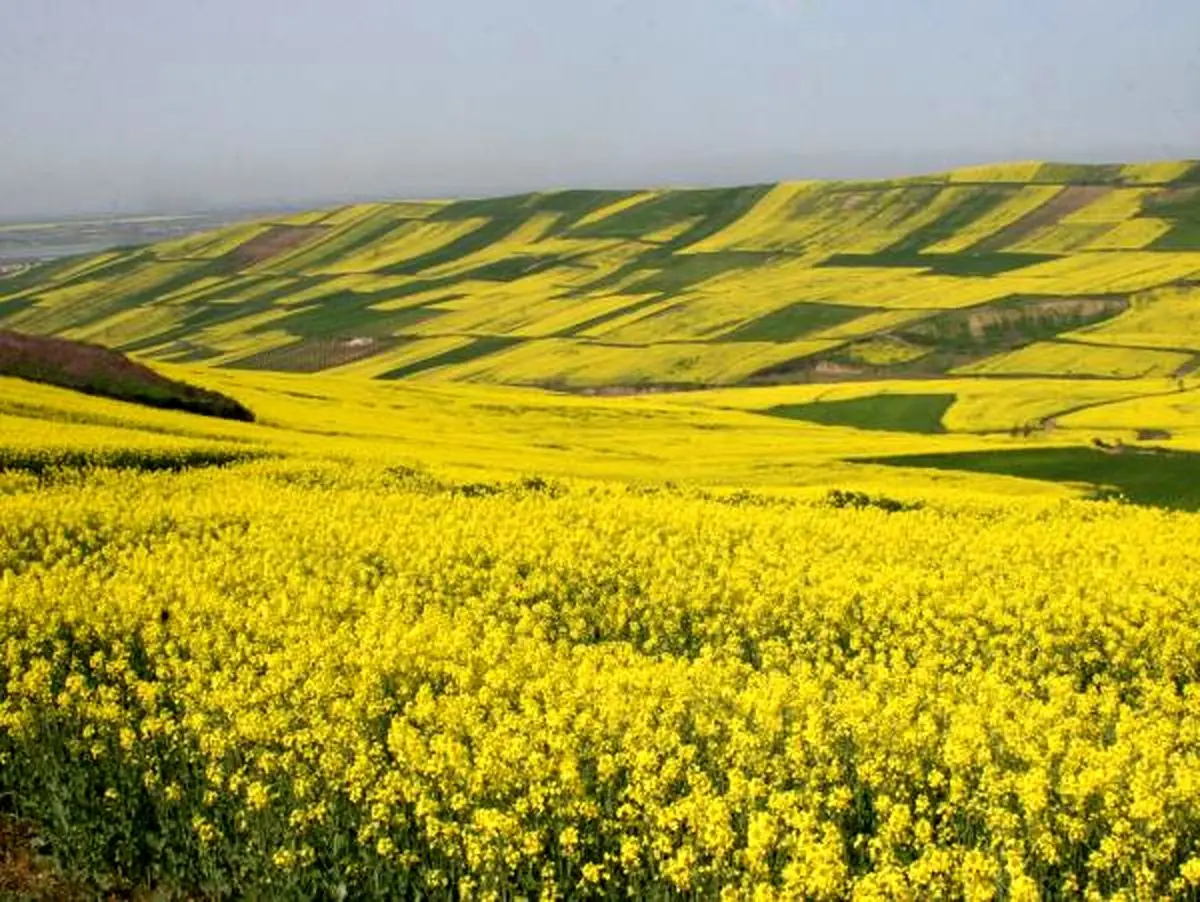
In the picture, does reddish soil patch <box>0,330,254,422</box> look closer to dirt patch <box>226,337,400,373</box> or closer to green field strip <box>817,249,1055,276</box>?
dirt patch <box>226,337,400,373</box>

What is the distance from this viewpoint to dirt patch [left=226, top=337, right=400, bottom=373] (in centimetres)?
12162

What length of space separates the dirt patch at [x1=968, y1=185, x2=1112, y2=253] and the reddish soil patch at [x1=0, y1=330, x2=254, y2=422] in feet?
361

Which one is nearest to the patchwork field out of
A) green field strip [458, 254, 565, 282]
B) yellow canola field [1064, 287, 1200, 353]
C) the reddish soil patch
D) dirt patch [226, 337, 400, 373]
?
the reddish soil patch

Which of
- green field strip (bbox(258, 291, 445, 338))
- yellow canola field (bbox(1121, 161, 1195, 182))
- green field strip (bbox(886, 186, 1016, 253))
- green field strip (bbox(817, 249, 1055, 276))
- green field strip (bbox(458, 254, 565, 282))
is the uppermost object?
yellow canola field (bbox(1121, 161, 1195, 182))

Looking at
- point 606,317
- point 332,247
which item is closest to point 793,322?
point 606,317

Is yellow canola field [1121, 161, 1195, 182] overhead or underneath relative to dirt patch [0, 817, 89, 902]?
overhead

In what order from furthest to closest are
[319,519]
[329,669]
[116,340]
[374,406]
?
[116,340] < [374,406] < [319,519] < [329,669]

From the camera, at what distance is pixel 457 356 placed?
114125 mm

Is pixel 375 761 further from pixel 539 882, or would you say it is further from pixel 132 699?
pixel 132 699

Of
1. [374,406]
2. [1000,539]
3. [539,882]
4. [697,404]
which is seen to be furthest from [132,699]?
[697,404]

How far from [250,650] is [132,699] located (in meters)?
1.36

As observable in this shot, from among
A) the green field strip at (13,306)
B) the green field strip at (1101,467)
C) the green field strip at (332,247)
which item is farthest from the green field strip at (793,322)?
the green field strip at (13,306)

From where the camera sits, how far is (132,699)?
13.9 m

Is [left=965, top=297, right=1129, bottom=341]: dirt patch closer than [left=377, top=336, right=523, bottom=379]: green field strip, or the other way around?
[left=965, top=297, right=1129, bottom=341]: dirt patch
